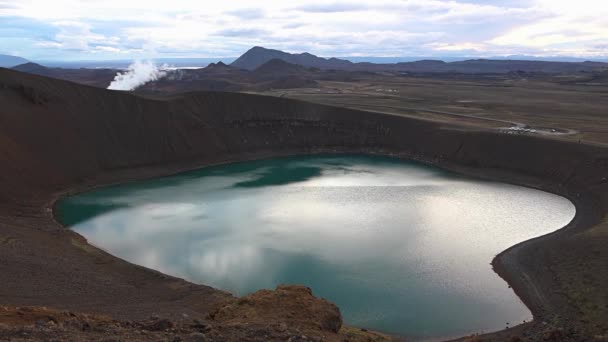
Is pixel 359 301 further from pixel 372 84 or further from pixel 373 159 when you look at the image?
pixel 372 84

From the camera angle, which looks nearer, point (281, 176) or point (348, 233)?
point (348, 233)

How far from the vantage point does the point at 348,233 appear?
3534cm

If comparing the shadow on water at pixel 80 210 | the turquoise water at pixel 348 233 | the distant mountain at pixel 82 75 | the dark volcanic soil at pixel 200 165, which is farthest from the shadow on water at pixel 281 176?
the distant mountain at pixel 82 75

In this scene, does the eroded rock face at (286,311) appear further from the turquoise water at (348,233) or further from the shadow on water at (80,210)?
the shadow on water at (80,210)

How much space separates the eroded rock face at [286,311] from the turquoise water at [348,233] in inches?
265

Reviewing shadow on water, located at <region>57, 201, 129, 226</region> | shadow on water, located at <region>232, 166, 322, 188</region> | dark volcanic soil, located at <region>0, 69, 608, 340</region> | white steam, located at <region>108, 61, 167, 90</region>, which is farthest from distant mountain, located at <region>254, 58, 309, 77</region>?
shadow on water, located at <region>57, 201, 129, 226</region>

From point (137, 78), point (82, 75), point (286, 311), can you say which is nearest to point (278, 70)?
point (137, 78)

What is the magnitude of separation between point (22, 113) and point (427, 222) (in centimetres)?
4122

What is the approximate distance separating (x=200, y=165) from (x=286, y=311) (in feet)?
145

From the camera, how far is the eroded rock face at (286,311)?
51.7ft

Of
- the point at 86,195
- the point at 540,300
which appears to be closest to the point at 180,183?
the point at 86,195

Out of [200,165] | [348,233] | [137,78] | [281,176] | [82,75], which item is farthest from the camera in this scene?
[82,75]

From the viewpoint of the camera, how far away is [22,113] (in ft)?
169

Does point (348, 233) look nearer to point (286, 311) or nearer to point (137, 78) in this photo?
point (286, 311)
